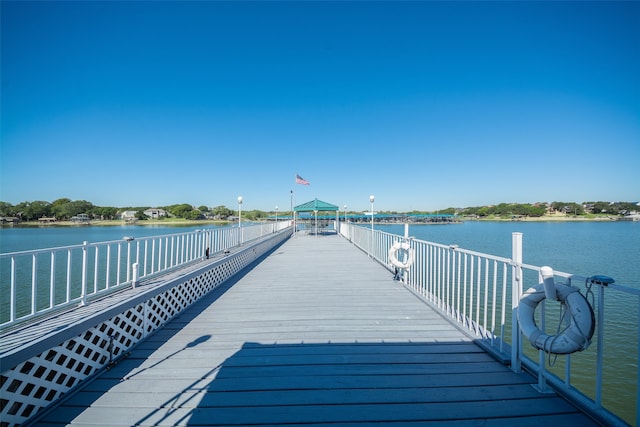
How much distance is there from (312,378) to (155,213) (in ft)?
298

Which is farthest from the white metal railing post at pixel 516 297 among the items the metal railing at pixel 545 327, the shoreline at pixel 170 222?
the shoreline at pixel 170 222

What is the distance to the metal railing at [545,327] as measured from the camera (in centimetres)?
167

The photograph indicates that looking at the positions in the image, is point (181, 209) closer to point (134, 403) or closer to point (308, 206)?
point (308, 206)

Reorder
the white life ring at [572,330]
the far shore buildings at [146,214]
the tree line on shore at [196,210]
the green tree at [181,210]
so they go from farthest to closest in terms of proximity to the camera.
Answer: the green tree at [181,210] → the far shore buildings at [146,214] → the tree line on shore at [196,210] → the white life ring at [572,330]

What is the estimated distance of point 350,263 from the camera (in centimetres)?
689

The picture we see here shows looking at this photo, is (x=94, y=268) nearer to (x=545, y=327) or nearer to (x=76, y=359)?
(x=76, y=359)

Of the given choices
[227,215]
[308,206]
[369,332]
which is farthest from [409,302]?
[227,215]

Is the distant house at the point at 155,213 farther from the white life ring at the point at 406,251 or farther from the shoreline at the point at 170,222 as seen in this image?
the white life ring at the point at 406,251

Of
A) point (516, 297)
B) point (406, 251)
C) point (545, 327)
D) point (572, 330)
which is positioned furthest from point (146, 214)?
point (572, 330)

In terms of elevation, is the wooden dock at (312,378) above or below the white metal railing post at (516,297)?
below

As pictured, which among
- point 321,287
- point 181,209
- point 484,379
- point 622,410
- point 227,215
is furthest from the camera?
point 181,209

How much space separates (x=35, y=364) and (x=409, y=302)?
11.9ft

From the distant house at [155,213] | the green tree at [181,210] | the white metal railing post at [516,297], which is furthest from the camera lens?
the distant house at [155,213]

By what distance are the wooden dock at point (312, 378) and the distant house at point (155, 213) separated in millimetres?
86639
